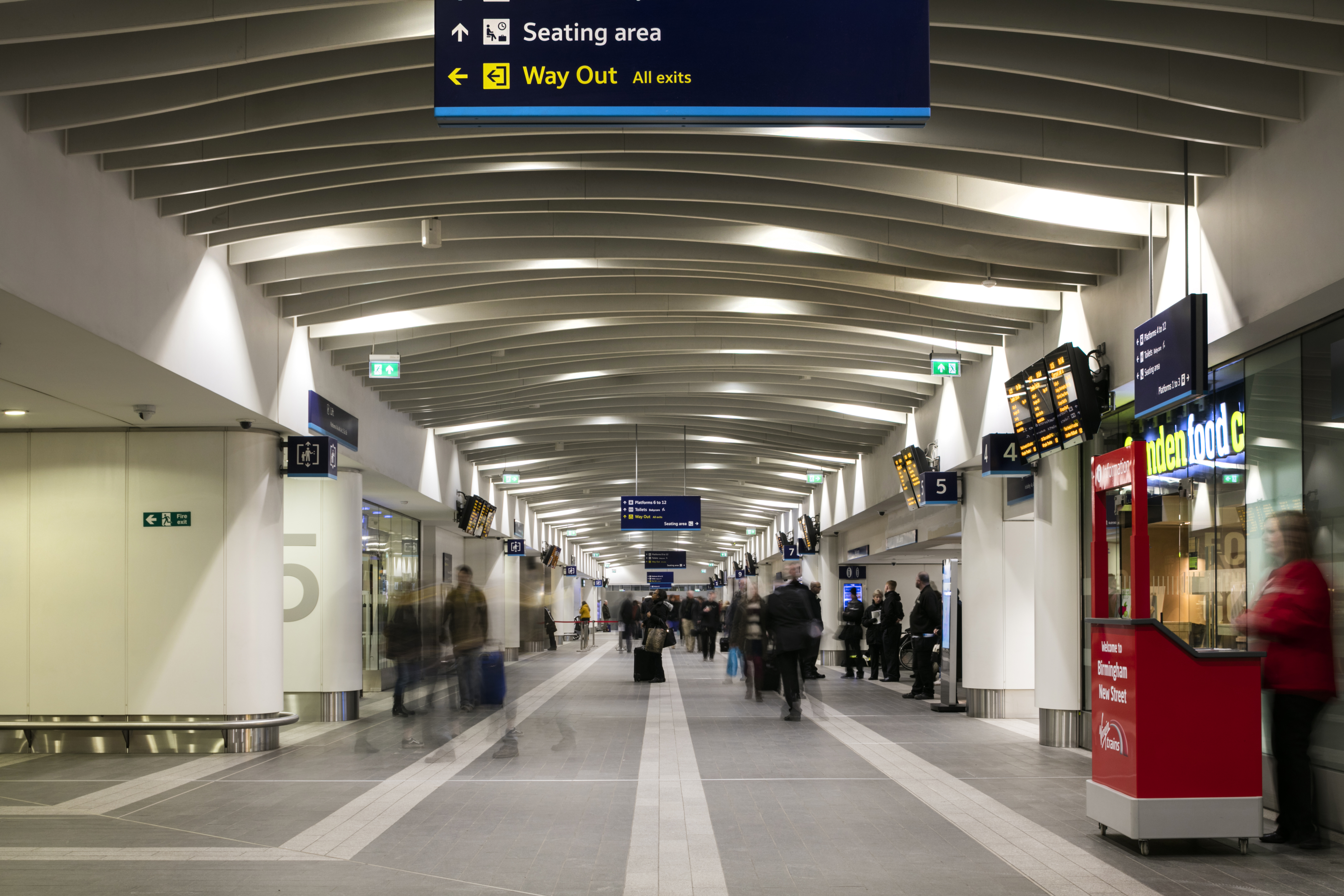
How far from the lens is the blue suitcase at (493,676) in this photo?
36.7 ft

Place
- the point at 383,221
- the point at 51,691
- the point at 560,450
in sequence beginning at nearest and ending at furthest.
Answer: the point at 383,221 < the point at 51,691 < the point at 560,450

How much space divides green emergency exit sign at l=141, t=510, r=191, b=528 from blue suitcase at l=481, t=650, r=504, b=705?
2.92m

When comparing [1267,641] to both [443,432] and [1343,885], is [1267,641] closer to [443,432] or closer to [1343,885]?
[1343,885]

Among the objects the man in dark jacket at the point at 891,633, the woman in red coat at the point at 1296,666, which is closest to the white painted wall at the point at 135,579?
the woman in red coat at the point at 1296,666

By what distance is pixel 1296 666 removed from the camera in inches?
249

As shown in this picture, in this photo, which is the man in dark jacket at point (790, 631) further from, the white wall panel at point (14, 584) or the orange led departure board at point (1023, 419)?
the white wall panel at point (14, 584)

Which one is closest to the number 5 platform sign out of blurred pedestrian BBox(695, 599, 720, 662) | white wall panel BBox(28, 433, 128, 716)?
white wall panel BBox(28, 433, 128, 716)

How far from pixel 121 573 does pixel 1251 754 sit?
9125 millimetres

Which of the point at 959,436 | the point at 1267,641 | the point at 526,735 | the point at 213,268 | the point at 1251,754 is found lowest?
the point at 526,735

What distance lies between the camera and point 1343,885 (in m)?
5.49

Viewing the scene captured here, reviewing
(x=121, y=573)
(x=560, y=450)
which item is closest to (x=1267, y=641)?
(x=121, y=573)

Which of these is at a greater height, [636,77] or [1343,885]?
[636,77]

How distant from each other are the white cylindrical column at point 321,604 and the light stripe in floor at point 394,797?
1.91 meters

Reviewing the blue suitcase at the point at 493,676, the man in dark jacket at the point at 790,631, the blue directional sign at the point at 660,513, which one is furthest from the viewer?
the blue directional sign at the point at 660,513
